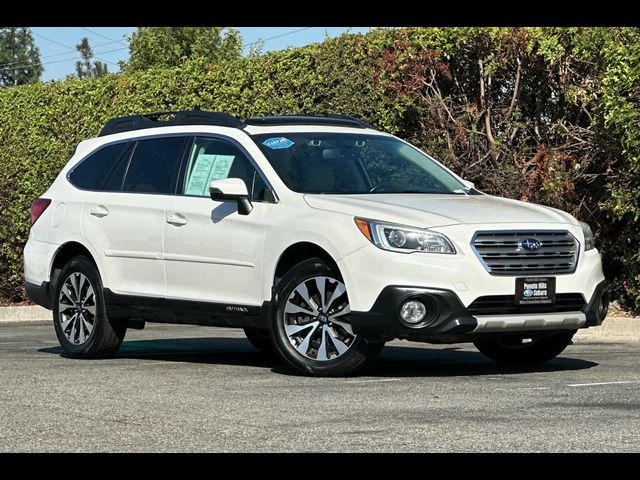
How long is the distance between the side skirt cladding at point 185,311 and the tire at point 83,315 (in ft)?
0.45

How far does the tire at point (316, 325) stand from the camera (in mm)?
10148

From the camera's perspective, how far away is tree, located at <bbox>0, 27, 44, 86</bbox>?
4783 inches

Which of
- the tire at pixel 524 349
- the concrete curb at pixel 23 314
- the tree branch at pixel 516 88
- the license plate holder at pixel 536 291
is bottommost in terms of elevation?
the concrete curb at pixel 23 314

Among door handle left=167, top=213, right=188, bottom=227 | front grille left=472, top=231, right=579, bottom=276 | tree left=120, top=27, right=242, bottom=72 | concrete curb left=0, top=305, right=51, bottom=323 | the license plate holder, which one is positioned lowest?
concrete curb left=0, top=305, right=51, bottom=323

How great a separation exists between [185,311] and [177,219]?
0.72 m

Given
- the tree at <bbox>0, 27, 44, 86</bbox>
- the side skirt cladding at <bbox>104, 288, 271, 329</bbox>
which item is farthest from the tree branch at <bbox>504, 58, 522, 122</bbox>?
the tree at <bbox>0, 27, 44, 86</bbox>

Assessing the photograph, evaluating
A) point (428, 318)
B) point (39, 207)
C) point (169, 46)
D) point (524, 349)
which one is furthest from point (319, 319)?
point (169, 46)

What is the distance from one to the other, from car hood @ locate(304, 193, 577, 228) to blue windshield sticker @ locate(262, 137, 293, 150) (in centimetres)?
73

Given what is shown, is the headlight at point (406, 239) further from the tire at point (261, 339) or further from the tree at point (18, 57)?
the tree at point (18, 57)

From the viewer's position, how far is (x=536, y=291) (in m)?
10.1

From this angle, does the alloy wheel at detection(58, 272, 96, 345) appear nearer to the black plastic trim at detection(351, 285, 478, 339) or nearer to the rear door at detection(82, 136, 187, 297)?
the rear door at detection(82, 136, 187, 297)

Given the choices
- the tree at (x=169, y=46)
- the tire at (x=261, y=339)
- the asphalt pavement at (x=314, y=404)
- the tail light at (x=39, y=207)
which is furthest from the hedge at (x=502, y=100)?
the tree at (x=169, y=46)
